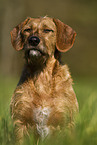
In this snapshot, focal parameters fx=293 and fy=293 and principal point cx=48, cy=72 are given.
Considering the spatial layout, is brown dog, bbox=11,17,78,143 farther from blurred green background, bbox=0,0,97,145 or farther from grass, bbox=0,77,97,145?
blurred green background, bbox=0,0,97,145

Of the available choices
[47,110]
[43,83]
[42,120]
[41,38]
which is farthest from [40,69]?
[42,120]

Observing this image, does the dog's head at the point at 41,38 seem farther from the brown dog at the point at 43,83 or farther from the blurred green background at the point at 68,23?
the blurred green background at the point at 68,23

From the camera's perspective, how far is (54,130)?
→ 4.03 m

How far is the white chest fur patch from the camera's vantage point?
Answer: 4047mm

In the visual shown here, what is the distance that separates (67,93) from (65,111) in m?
0.26

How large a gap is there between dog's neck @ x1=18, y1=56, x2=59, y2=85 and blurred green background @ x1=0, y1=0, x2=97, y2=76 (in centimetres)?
1636

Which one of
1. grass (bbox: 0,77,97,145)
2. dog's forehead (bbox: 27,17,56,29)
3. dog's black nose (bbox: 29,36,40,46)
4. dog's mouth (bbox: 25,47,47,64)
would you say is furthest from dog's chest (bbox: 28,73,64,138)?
Result: dog's forehead (bbox: 27,17,56,29)

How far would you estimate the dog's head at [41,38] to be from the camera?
413 cm

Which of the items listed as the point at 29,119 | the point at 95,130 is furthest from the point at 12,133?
the point at 95,130

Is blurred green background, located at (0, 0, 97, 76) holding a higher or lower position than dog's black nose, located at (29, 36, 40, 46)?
higher

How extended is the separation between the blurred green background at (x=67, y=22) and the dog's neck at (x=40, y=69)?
1636 centimetres

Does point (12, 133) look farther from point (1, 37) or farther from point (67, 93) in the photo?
point (1, 37)

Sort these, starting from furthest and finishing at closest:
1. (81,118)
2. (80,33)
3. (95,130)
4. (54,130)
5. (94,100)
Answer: (80,33) < (94,100) < (81,118) < (54,130) < (95,130)

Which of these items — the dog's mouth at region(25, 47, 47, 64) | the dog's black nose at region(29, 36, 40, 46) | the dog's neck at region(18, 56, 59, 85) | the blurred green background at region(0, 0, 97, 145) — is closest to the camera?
the dog's black nose at region(29, 36, 40, 46)
